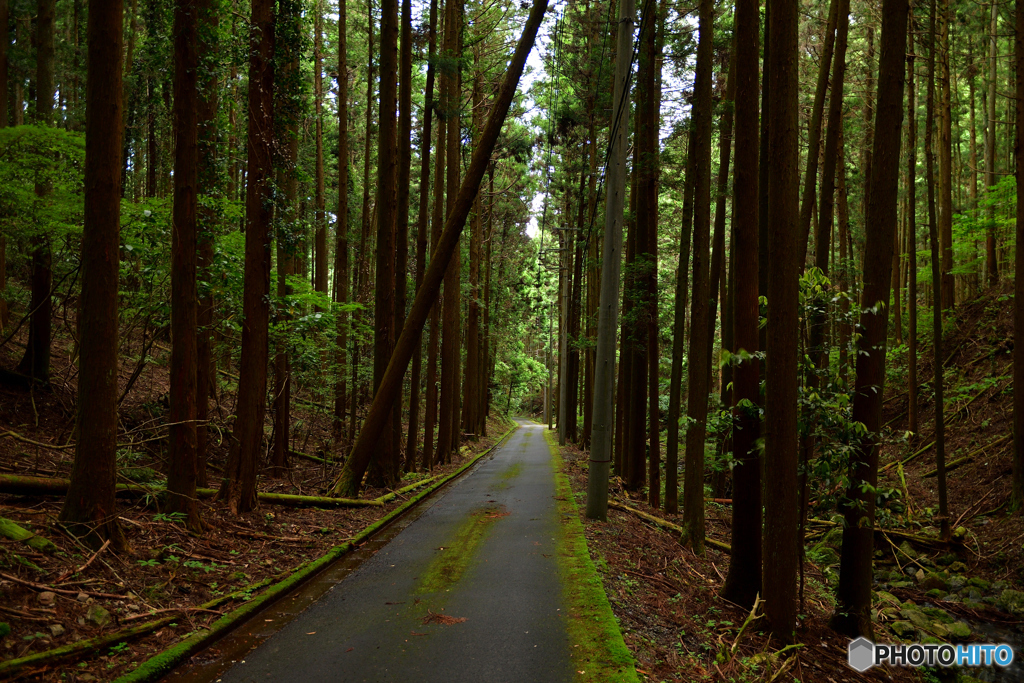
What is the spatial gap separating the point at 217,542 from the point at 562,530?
5.12 m

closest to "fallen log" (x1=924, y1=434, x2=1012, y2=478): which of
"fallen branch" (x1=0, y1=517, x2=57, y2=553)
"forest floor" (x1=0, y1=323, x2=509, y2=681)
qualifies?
"forest floor" (x1=0, y1=323, x2=509, y2=681)

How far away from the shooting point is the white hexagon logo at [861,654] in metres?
6.27

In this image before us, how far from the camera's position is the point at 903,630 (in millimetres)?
8578

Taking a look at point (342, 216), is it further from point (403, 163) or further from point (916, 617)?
point (916, 617)

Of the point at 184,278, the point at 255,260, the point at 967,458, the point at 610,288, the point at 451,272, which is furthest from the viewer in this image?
the point at 451,272

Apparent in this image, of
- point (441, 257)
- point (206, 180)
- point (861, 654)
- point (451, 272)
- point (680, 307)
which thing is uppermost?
point (206, 180)

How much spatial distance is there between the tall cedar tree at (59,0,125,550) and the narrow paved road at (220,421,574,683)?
2402 mm

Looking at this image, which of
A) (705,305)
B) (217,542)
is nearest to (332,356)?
(217,542)

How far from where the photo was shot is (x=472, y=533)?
9281mm

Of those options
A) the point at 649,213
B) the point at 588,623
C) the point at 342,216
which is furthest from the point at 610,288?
the point at 342,216

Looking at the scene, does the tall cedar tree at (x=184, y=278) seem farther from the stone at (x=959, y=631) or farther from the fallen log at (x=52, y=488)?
the stone at (x=959, y=631)

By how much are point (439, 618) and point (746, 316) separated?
484 cm

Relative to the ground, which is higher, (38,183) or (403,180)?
(403,180)

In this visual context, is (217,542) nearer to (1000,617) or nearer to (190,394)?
(190,394)
